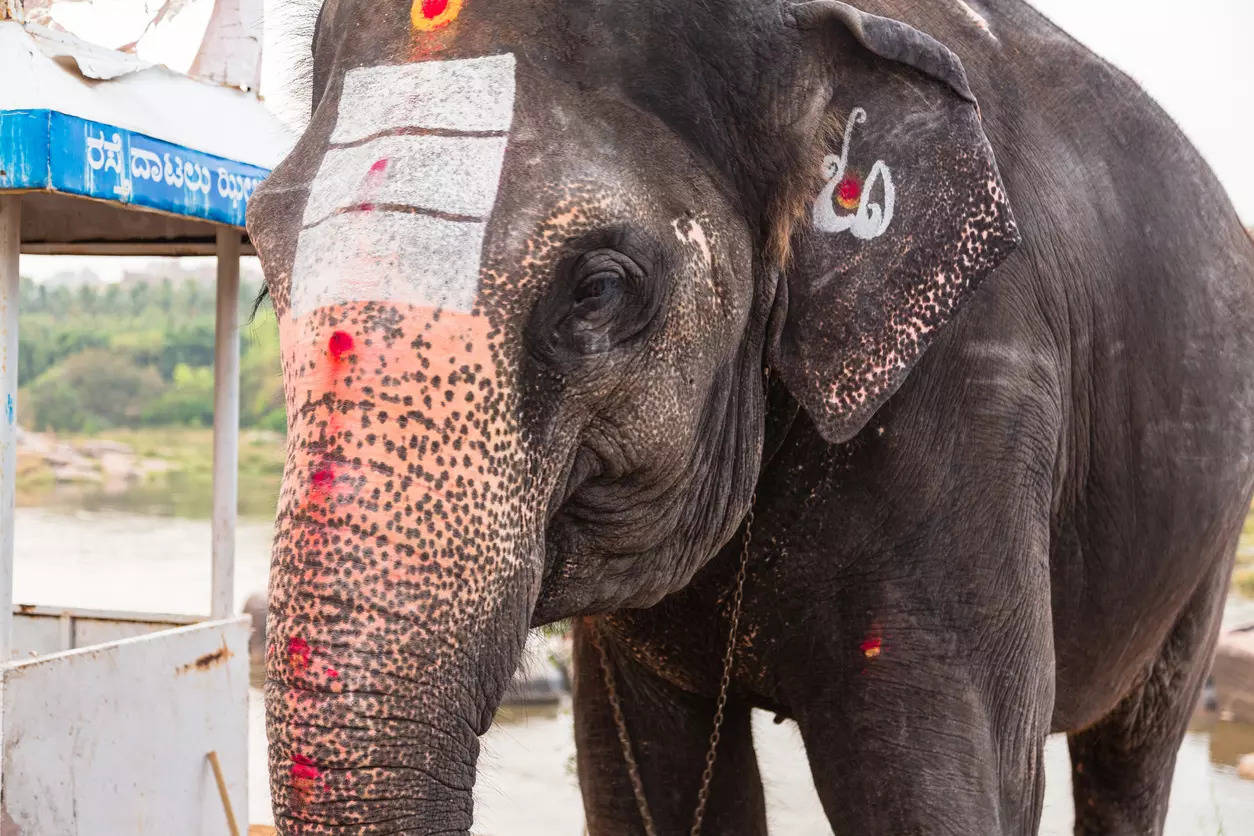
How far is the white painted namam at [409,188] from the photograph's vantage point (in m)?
1.51

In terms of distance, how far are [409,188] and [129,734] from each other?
2.99 metres

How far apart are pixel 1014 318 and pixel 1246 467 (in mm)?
935

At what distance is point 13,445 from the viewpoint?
11.9 ft

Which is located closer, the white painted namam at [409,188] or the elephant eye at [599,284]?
the white painted namam at [409,188]

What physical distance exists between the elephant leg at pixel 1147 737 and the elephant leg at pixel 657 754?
1.06m

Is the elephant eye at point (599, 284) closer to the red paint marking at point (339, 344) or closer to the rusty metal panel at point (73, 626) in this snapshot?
the red paint marking at point (339, 344)

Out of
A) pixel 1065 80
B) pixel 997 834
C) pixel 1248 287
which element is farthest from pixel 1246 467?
pixel 997 834

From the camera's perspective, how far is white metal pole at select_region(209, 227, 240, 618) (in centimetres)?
457

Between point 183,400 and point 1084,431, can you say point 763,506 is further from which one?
point 183,400

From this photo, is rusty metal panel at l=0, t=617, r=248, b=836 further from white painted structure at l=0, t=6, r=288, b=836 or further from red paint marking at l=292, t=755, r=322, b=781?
red paint marking at l=292, t=755, r=322, b=781

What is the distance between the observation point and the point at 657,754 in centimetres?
252

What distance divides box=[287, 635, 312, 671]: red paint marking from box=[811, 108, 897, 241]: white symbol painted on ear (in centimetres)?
87

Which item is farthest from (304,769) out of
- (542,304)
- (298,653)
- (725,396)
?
(725,396)

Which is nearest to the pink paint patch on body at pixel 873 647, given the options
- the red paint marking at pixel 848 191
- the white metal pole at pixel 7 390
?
→ the red paint marking at pixel 848 191
